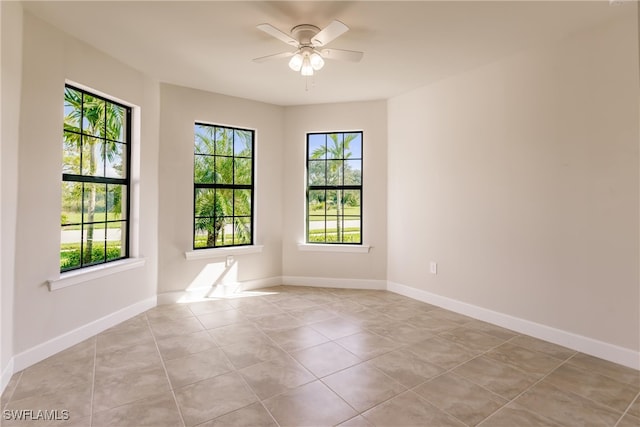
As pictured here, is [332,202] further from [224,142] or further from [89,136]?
[89,136]

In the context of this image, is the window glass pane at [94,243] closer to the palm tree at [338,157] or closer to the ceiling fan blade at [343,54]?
the ceiling fan blade at [343,54]

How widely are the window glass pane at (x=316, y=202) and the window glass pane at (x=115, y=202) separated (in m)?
2.39

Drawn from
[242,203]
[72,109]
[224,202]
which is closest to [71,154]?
[72,109]

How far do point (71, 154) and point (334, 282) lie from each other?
3.42 meters

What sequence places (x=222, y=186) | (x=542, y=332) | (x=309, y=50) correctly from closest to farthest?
(x=309, y=50) < (x=542, y=332) < (x=222, y=186)

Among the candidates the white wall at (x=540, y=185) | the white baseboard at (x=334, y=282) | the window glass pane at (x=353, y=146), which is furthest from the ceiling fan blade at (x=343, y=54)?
the white baseboard at (x=334, y=282)

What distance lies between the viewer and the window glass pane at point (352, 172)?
193 inches

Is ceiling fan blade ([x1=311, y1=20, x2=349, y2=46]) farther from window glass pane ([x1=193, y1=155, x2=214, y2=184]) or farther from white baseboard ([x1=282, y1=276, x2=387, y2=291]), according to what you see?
white baseboard ([x1=282, y1=276, x2=387, y2=291])

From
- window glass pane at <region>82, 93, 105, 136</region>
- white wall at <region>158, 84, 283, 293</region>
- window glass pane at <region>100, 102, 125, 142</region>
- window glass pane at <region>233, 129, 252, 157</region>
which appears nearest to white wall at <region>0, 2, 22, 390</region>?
window glass pane at <region>82, 93, 105, 136</region>

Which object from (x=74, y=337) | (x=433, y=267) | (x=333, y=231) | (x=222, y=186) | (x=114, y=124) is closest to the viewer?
(x=74, y=337)

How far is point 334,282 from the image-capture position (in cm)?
495

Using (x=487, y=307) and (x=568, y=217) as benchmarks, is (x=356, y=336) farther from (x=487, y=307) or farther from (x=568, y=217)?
(x=568, y=217)

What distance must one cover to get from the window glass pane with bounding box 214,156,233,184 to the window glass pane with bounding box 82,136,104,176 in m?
1.40

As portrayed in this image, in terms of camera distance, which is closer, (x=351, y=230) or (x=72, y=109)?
(x=72, y=109)
